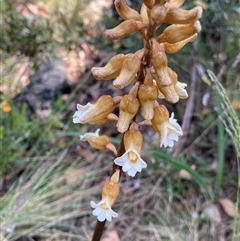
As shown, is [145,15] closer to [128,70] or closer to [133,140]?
[128,70]

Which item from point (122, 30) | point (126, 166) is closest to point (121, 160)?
point (126, 166)

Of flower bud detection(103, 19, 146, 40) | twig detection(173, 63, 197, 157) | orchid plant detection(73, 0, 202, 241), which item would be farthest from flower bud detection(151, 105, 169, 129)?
twig detection(173, 63, 197, 157)

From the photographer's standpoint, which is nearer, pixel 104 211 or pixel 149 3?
pixel 149 3

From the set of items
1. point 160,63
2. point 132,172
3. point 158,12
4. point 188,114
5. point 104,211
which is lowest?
point 188,114

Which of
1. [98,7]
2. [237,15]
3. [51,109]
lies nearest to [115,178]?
[237,15]

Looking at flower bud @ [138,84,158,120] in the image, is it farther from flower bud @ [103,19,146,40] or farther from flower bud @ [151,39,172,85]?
flower bud @ [103,19,146,40]

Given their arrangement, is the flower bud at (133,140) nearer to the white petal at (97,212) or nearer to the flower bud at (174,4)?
the white petal at (97,212)

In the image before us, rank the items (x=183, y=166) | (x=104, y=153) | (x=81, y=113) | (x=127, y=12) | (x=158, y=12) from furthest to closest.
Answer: (x=104, y=153) < (x=183, y=166) < (x=81, y=113) < (x=127, y=12) < (x=158, y=12)
